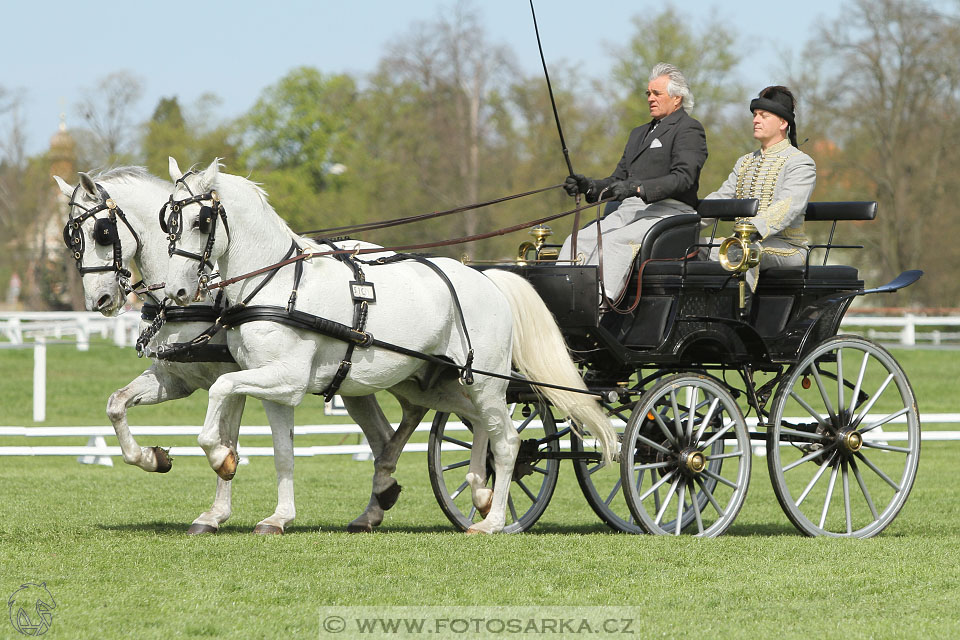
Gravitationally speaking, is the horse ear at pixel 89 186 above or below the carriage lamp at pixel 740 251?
above

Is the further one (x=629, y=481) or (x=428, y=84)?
(x=428, y=84)

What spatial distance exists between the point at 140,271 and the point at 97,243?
401 mm

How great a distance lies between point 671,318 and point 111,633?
4171mm

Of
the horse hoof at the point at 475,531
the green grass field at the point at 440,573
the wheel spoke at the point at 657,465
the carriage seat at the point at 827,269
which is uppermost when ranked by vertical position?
the carriage seat at the point at 827,269

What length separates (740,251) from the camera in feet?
25.5

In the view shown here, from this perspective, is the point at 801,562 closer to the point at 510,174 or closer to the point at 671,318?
the point at 671,318

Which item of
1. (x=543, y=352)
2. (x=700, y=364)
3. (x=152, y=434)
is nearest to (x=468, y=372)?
(x=543, y=352)

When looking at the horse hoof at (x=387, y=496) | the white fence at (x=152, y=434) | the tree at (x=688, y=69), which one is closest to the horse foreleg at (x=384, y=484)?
the horse hoof at (x=387, y=496)

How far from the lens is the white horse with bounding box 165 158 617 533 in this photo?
6.85 metres

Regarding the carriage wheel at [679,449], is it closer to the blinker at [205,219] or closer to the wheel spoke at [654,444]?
the wheel spoke at [654,444]

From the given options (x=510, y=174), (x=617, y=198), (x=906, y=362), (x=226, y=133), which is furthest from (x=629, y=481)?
(x=226, y=133)

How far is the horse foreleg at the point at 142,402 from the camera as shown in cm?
710

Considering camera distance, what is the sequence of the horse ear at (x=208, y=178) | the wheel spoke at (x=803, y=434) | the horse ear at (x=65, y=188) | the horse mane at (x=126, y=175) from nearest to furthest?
the horse ear at (x=65, y=188), the horse ear at (x=208, y=178), the horse mane at (x=126, y=175), the wheel spoke at (x=803, y=434)

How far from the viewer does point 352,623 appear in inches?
198
